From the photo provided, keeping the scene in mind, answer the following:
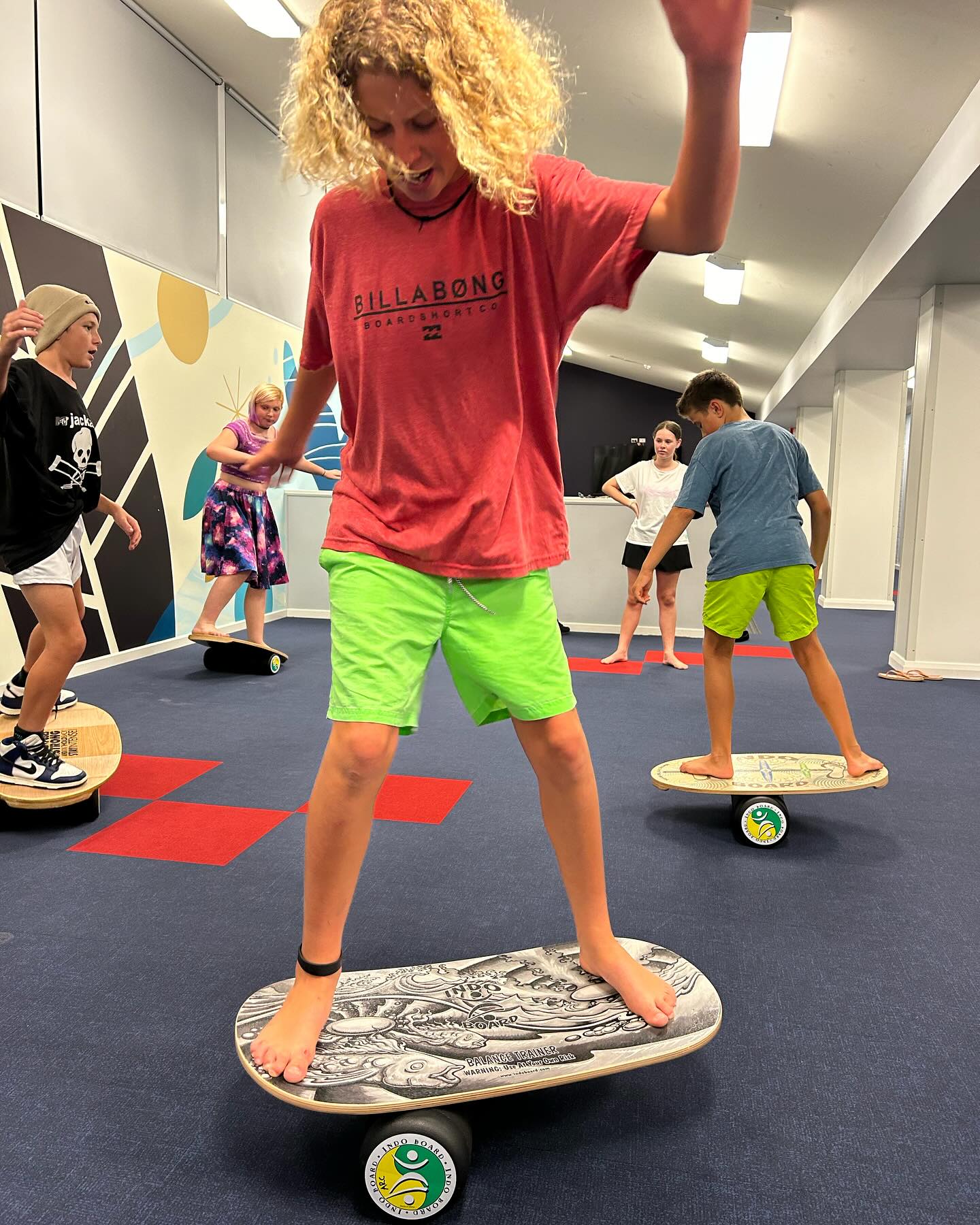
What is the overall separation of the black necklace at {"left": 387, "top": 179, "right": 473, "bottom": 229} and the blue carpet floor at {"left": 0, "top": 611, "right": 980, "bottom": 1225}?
4.24 feet

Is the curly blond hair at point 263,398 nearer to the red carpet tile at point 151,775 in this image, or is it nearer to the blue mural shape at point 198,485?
the blue mural shape at point 198,485

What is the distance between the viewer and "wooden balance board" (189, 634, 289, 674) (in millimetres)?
4844

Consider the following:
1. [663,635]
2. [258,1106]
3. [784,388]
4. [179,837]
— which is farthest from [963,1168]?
[784,388]

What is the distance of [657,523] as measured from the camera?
5754mm

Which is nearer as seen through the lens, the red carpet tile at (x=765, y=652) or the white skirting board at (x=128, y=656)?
the white skirting board at (x=128, y=656)

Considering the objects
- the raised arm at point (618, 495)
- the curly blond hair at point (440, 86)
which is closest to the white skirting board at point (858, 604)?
the raised arm at point (618, 495)

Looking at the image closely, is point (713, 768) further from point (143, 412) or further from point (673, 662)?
point (143, 412)

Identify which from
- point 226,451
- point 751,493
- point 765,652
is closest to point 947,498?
point 765,652

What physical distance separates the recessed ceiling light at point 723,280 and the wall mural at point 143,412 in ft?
13.2

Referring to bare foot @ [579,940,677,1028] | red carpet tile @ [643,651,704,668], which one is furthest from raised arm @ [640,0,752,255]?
red carpet tile @ [643,651,704,668]

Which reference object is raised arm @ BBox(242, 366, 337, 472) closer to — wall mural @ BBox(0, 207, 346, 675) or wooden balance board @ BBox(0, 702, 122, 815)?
wooden balance board @ BBox(0, 702, 122, 815)

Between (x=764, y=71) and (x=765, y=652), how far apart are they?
3325 mm

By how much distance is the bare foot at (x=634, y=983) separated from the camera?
141 cm

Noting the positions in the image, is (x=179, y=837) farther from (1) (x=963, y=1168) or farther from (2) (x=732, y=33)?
(2) (x=732, y=33)
